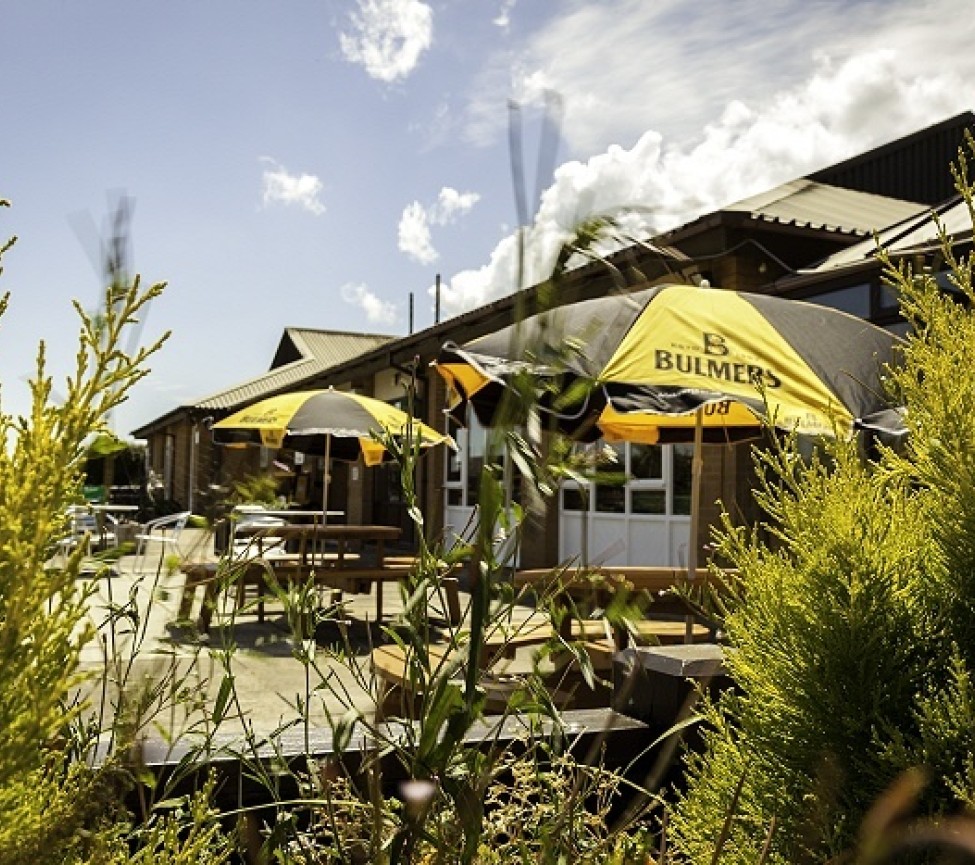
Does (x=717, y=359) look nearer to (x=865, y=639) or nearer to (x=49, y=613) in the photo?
(x=865, y=639)

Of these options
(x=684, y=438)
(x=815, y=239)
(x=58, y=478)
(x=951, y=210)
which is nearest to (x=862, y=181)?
(x=815, y=239)

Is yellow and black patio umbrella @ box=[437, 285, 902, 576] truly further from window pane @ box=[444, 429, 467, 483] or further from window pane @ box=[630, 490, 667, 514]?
window pane @ box=[444, 429, 467, 483]

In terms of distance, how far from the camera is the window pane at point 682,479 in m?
11.9

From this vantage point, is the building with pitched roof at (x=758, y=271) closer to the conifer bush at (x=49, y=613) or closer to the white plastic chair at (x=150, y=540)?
the white plastic chair at (x=150, y=540)

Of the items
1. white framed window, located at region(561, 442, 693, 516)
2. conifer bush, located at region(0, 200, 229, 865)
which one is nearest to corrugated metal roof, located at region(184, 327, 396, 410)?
white framed window, located at region(561, 442, 693, 516)

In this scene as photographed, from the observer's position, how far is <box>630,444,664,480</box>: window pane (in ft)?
41.3

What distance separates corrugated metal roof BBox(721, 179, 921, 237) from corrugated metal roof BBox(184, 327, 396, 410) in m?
14.0

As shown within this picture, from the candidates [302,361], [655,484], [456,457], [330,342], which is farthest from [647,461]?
[330,342]

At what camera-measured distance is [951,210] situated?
9.94m

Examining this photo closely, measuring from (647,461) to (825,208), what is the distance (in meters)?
4.02

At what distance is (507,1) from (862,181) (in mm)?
15679

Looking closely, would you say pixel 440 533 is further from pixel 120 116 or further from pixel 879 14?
pixel 879 14

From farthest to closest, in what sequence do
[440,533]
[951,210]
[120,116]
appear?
[951,210] → [120,116] → [440,533]

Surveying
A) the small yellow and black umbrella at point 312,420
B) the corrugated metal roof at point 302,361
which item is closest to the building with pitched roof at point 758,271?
the small yellow and black umbrella at point 312,420
